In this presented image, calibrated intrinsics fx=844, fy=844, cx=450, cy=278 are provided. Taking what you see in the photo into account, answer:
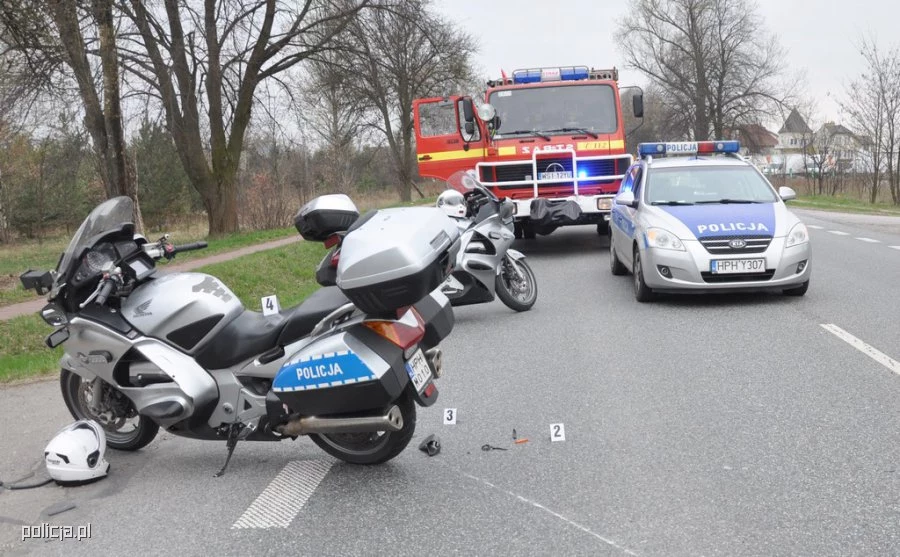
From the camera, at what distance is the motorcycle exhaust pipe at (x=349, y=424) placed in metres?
4.16

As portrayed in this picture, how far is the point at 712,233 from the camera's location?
9078mm

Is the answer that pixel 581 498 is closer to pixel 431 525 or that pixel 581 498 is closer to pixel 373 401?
pixel 431 525

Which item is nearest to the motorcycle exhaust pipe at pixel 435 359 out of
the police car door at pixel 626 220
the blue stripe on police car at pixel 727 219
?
the blue stripe on police car at pixel 727 219

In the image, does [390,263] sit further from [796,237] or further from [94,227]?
[796,237]

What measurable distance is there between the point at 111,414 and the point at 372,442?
1779mm

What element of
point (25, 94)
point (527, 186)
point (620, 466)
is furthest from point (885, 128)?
point (620, 466)

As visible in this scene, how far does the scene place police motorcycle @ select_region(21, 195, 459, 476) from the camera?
4082 millimetres

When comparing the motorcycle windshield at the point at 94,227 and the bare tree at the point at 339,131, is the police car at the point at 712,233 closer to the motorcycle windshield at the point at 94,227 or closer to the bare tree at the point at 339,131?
the motorcycle windshield at the point at 94,227

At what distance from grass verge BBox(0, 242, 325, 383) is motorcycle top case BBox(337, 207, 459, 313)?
195 inches

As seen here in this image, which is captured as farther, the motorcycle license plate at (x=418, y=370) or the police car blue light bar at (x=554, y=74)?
the police car blue light bar at (x=554, y=74)

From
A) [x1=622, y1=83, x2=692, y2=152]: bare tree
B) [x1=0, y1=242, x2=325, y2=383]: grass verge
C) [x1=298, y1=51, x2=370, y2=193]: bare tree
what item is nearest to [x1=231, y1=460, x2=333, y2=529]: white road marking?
[x1=0, y1=242, x2=325, y2=383]: grass verge

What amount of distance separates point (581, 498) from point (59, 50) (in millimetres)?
11322

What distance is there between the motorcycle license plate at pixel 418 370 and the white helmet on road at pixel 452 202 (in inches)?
165

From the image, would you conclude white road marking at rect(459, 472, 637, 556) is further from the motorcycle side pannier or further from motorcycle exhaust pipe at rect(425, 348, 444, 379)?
the motorcycle side pannier
